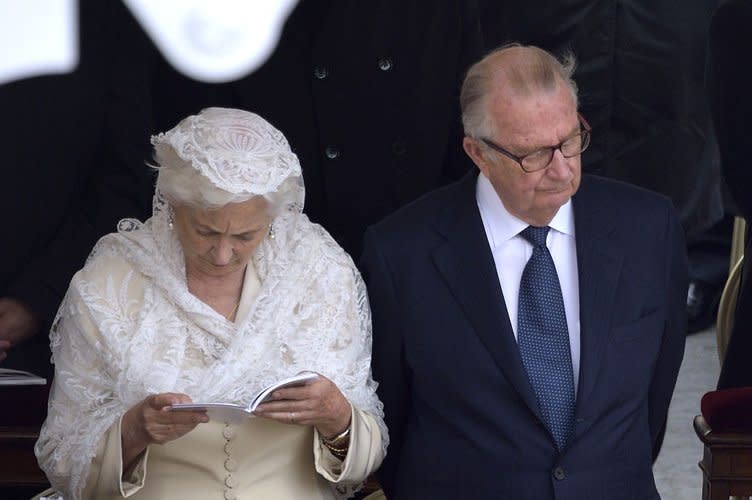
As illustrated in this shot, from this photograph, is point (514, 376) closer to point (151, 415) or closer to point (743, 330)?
point (151, 415)

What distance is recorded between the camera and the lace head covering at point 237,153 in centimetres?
338

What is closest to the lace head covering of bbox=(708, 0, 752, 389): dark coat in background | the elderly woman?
the elderly woman

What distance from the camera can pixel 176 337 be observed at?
11.5ft

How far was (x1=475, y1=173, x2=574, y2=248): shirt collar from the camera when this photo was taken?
367 centimetres

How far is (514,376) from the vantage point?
3549 mm

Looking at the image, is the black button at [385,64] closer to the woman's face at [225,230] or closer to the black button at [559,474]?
the woman's face at [225,230]

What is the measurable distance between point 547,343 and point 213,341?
73 cm

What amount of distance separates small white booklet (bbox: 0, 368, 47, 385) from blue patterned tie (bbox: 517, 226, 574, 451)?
119 centimetres

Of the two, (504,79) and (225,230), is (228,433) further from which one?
(504,79)

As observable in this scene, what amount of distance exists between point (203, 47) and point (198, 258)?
1.31m

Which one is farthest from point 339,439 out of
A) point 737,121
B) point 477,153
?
point 737,121

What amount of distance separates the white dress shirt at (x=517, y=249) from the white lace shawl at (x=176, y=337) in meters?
0.32

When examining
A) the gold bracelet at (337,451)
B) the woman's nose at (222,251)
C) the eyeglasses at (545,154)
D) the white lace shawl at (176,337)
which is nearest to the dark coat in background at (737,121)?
the eyeglasses at (545,154)

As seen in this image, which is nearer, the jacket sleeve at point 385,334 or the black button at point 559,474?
the black button at point 559,474
